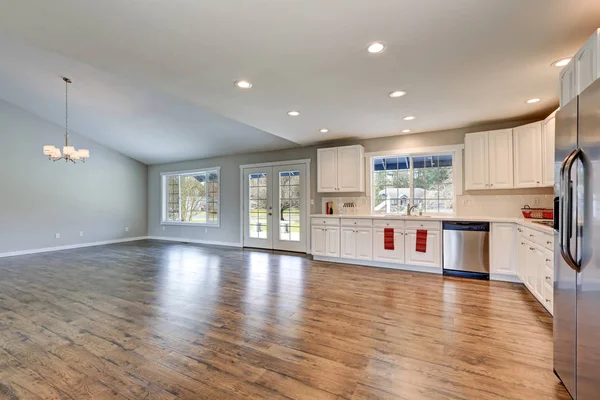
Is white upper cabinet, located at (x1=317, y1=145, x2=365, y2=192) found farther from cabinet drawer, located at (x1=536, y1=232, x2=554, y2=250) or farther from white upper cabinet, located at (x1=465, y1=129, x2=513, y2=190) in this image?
cabinet drawer, located at (x1=536, y1=232, x2=554, y2=250)

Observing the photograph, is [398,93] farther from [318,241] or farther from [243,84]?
[318,241]

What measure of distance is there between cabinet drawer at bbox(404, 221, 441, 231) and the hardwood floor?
0.76m

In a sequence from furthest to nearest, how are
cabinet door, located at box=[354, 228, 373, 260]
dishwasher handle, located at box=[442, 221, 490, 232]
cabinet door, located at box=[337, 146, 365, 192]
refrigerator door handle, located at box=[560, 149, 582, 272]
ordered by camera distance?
cabinet door, located at box=[337, 146, 365, 192] < cabinet door, located at box=[354, 228, 373, 260] < dishwasher handle, located at box=[442, 221, 490, 232] < refrigerator door handle, located at box=[560, 149, 582, 272]

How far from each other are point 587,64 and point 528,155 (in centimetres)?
266

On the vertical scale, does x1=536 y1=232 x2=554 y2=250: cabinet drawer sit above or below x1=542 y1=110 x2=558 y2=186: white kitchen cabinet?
below

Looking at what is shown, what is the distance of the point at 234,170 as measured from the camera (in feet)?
24.8

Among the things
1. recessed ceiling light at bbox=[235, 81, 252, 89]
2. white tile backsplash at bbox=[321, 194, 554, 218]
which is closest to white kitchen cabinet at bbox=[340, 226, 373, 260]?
white tile backsplash at bbox=[321, 194, 554, 218]

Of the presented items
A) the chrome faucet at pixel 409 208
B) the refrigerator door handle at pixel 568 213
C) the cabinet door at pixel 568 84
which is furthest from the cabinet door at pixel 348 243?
the refrigerator door handle at pixel 568 213

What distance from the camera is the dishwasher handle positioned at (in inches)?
163

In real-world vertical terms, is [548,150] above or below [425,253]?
above

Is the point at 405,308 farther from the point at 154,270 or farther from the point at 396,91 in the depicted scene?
the point at 154,270

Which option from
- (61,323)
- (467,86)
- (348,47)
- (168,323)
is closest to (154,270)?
(61,323)

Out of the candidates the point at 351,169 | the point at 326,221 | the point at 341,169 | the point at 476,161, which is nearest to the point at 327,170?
the point at 341,169

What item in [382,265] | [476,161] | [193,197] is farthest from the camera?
[193,197]
